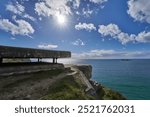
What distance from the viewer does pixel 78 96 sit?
15438 millimetres

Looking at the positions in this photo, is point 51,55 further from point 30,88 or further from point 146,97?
point 146,97

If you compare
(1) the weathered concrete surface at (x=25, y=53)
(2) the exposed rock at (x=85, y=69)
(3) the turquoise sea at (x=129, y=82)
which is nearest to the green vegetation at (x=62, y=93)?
(1) the weathered concrete surface at (x=25, y=53)

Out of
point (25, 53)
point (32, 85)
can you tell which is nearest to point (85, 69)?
point (25, 53)

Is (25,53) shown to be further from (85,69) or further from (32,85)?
(85,69)

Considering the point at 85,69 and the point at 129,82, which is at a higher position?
the point at 85,69

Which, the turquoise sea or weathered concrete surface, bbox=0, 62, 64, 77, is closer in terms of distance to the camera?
weathered concrete surface, bbox=0, 62, 64, 77

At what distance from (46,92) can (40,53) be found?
39.3 ft

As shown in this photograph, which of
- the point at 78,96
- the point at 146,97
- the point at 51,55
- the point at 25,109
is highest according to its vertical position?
the point at 51,55

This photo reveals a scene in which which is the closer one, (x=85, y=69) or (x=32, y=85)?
(x=32, y=85)

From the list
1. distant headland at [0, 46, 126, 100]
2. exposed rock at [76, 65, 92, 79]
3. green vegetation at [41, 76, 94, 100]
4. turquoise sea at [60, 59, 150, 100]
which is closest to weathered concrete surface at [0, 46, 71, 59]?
distant headland at [0, 46, 126, 100]

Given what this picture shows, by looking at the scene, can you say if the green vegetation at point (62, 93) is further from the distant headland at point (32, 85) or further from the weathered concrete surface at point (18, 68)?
the weathered concrete surface at point (18, 68)

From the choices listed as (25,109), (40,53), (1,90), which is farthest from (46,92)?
(40,53)

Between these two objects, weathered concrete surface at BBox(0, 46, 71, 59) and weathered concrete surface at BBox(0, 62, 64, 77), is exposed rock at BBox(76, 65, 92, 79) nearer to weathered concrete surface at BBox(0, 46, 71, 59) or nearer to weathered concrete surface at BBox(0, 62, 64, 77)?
weathered concrete surface at BBox(0, 46, 71, 59)

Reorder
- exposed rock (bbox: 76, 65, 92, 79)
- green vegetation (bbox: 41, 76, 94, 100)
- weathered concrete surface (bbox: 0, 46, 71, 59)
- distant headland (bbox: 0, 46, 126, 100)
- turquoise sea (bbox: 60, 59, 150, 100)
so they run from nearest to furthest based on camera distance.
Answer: distant headland (bbox: 0, 46, 126, 100)
green vegetation (bbox: 41, 76, 94, 100)
weathered concrete surface (bbox: 0, 46, 71, 59)
exposed rock (bbox: 76, 65, 92, 79)
turquoise sea (bbox: 60, 59, 150, 100)
